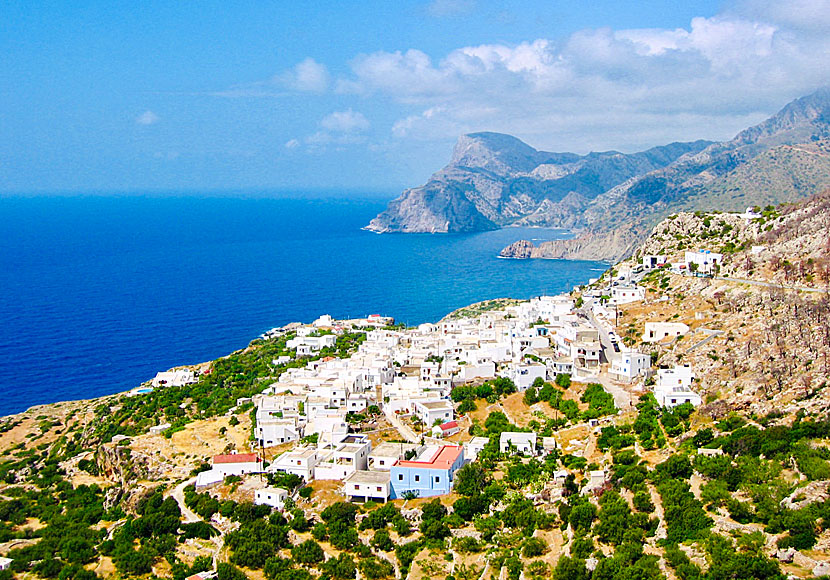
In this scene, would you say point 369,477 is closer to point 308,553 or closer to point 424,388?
point 308,553

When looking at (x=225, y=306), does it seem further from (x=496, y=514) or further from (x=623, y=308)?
(x=496, y=514)

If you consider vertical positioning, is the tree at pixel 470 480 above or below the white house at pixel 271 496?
above

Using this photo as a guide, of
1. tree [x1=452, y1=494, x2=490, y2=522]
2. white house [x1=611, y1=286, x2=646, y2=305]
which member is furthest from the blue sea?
tree [x1=452, y1=494, x2=490, y2=522]

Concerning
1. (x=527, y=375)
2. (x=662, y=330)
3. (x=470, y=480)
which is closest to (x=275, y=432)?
(x=470, y=480)

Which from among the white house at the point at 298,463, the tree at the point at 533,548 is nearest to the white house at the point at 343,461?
the white house at the point at 298,463

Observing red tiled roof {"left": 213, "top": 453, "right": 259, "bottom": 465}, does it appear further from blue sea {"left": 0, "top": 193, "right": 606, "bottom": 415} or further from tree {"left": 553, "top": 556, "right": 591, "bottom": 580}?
blue sea {"left": 0, "top": 193, "right": 606, "bottom": 415}

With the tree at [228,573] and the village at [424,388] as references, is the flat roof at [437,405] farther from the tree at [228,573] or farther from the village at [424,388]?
the tree at [228,573]
